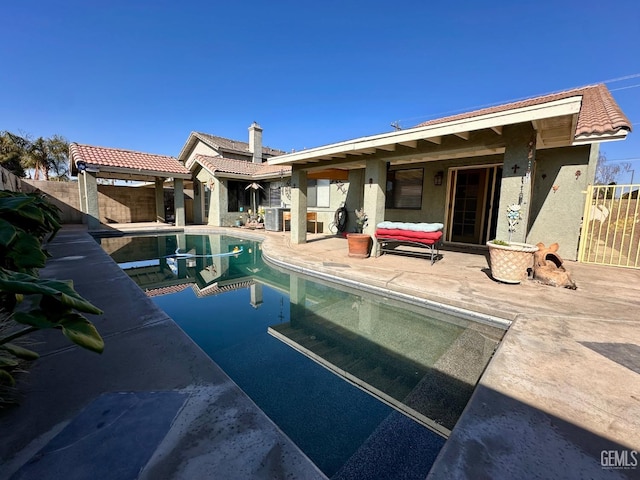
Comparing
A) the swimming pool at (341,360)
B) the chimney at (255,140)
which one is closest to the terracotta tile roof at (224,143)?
the chimney at (255,140)

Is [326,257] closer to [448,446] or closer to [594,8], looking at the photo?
[448,446]

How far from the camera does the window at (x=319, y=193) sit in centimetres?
1226

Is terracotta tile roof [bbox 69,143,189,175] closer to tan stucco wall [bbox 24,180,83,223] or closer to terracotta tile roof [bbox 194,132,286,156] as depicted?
tan stucco wall [bbox 24,180,83,223]

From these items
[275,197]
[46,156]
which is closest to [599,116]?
[275,197]

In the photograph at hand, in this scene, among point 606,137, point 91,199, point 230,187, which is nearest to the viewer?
point 606,137

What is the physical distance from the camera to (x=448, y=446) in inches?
58.1

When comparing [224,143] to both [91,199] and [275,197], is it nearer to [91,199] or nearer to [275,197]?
[275,197]

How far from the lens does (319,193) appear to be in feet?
41.4

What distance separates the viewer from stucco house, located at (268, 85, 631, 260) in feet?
16.3

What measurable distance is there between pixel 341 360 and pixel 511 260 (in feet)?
12.1

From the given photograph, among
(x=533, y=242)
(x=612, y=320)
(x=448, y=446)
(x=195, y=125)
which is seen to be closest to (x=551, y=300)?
(x=612, y=320)

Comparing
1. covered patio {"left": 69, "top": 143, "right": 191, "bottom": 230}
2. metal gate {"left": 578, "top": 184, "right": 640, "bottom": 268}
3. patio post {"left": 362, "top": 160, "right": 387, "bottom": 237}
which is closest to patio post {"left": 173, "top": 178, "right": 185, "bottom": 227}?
covered patio {"left": 69, "top": 143, "right": 191, "bottom": 230}

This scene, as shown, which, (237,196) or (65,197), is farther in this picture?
(237,196)

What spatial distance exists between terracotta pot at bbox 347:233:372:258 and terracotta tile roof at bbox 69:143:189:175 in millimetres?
12166
